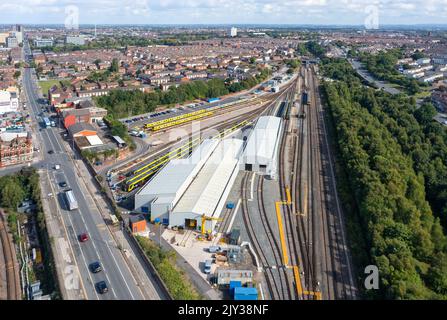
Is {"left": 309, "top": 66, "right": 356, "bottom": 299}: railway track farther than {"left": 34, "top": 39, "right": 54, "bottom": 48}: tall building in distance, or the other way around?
{"left": 34, "top": 39, "right": 54, "bottom": 48}: tall building in distance

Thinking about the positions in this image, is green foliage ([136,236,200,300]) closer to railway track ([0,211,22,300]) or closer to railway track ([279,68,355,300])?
railway track ([279,68,355,300])

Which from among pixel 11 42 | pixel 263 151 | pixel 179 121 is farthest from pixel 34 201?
pixel 11 42

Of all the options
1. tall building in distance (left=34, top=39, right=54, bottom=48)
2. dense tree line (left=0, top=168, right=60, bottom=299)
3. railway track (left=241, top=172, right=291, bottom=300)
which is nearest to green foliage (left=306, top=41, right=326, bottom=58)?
tall building in distance (left=34, top=39, right=54, bottom=48)

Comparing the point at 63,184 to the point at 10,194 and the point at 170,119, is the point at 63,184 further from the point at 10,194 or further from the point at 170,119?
the point at 170,119

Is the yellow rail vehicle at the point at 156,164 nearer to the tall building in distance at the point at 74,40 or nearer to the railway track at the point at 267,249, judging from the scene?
the railway track at the point at 267,249

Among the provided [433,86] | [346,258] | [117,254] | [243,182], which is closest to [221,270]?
[117,254]

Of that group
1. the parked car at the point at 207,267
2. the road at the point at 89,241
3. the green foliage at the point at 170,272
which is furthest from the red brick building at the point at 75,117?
the parked car at the point at 207,267
